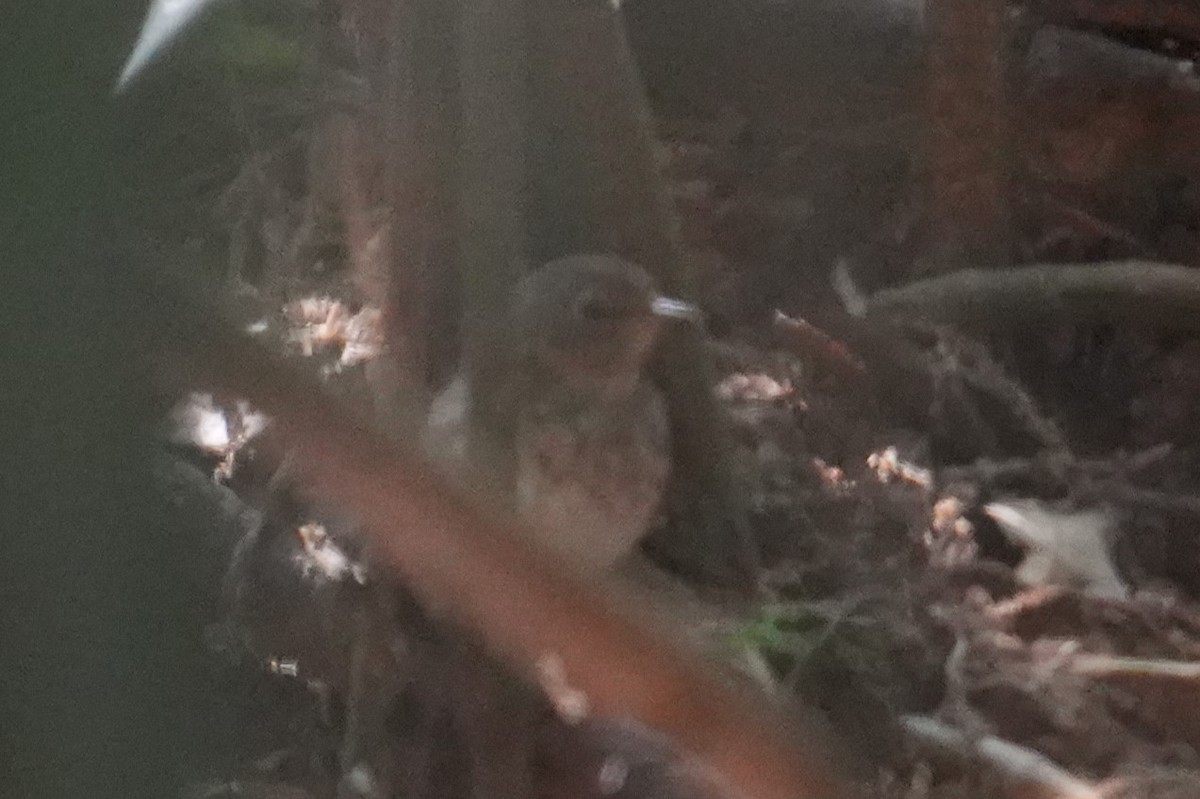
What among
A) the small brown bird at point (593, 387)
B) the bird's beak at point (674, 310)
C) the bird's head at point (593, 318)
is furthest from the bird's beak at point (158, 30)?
the bird's beak at point (674, 310)

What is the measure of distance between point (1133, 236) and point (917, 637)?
0.93 metres

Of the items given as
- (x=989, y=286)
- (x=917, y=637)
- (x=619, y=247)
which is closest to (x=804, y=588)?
(x=917, y=637)

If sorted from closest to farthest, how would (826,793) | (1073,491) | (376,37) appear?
(826,793), (376,37), (1073,491)

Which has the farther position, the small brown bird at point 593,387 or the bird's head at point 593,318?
the bird's head at point 593,318

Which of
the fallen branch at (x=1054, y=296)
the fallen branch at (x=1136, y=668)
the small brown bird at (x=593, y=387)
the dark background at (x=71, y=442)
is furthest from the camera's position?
the fallen branch at (x=1054, y=296)

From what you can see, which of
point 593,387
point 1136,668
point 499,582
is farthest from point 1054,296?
point 499,582

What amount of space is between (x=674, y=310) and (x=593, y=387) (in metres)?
0.17

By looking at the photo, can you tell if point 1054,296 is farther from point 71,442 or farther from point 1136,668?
point 71,442

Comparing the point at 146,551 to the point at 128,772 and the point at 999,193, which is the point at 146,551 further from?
the point at 999,193

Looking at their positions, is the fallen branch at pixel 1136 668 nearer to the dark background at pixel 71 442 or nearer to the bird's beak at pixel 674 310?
the bird's beak at pixel 674 310

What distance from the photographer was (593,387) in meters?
1.41

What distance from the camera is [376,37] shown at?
100 centimetres

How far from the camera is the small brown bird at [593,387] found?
3.76 feet

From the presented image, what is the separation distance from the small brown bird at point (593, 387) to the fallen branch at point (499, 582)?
1.09 feet
